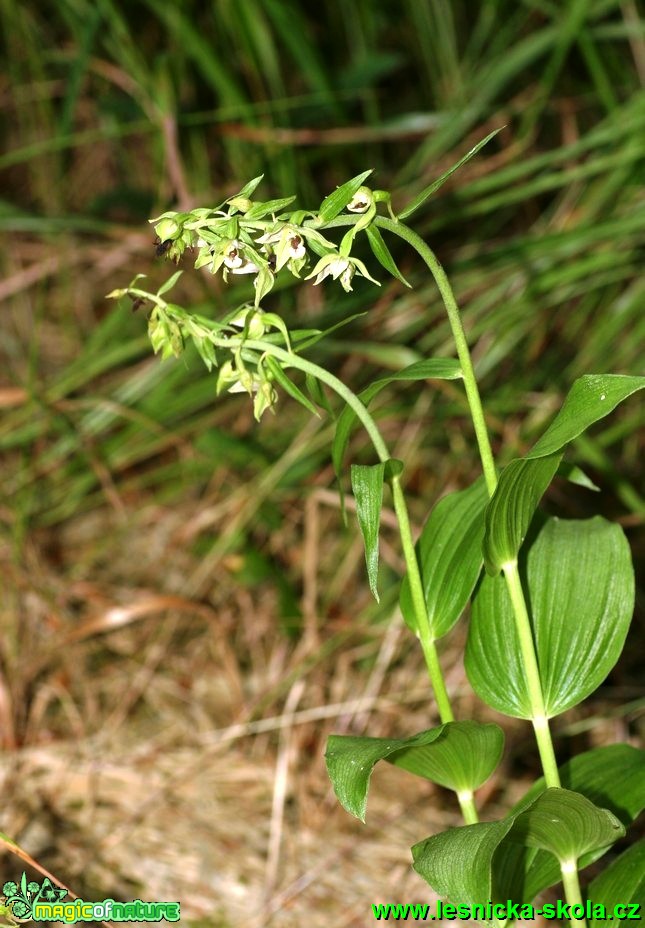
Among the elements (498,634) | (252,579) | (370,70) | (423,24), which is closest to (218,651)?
(252,579)

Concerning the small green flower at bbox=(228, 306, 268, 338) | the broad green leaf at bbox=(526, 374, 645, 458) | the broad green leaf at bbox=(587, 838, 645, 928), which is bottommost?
the broad green leaf at bbox=(587, 838, 645, 928)

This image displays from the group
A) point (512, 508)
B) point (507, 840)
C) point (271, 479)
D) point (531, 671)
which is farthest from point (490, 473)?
point (271, 479)

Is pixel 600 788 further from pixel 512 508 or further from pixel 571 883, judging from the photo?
pixel 512 508

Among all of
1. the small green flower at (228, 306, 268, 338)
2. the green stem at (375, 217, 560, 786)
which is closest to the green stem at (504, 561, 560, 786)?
the green stem at (375, 217, 560, 786)

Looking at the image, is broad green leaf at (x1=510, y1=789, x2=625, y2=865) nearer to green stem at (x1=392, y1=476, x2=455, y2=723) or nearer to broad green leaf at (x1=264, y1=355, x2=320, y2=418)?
green stem at (x1=392, y1=476, x2=455, y2=723)

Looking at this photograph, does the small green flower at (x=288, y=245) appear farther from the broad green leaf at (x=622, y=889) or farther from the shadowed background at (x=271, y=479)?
the shadowed background at (x=271, y=479)

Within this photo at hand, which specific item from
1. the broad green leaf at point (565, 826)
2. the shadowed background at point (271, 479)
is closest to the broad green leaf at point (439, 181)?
the broad green leaf at point (565, 826)
